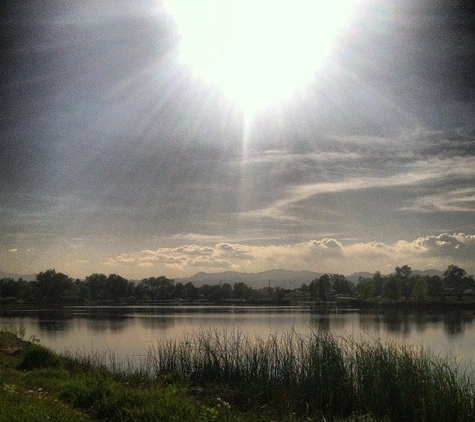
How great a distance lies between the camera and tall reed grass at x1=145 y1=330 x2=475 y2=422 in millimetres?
9102

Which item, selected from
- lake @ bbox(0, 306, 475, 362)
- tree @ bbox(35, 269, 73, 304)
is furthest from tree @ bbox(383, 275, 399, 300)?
tree @ bbox(35, 269, 73, 304)

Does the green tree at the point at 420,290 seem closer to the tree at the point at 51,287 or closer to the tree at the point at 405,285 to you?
the tree at the point at 405,285

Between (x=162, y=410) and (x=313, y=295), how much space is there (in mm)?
106426

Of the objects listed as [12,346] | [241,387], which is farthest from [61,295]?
[241,387]

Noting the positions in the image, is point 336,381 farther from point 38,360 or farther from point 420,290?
point 420,290

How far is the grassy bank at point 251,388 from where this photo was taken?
23.3ft

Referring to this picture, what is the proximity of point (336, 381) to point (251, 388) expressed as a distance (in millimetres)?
1925

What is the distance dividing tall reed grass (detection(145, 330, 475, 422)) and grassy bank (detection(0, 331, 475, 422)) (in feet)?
0.07

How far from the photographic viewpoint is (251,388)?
11125 millimetres

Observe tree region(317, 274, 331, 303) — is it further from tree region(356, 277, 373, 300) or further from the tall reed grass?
the tall reed grass

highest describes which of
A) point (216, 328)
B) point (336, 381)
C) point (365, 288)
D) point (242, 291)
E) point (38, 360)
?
point (38, 360)

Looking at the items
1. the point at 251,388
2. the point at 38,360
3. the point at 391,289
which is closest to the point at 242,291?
the point at 391,289

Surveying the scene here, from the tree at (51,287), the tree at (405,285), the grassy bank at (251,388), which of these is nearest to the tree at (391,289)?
the tree at (405,285)

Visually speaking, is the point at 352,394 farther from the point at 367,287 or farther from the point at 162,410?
the point at 367,287
